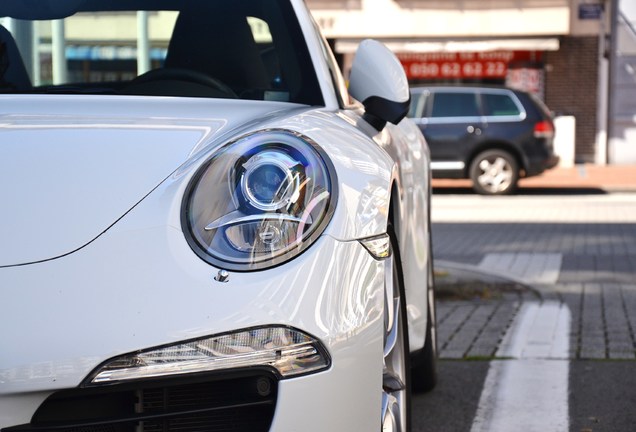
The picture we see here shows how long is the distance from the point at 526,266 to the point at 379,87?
22.0ft

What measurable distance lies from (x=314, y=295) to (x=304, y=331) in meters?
0.08

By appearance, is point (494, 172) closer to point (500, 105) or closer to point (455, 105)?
point (500, 105)

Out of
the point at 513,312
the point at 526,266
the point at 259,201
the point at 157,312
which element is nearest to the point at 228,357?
the point at 157,312

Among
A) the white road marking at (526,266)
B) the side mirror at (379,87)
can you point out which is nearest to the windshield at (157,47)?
the side mirror at (379,87)

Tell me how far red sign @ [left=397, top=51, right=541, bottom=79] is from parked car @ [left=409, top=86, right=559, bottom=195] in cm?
753

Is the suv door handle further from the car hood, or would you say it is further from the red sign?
the car hood

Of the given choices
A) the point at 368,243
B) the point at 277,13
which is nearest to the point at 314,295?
the point at 368,243

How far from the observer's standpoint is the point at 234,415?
7.83 feet

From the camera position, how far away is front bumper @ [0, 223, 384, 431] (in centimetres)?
225

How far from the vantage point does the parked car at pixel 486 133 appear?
777 inches

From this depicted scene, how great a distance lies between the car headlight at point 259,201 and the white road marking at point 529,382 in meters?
1.96

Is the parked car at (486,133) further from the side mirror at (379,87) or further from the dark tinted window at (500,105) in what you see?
the side mirror at (379,87)

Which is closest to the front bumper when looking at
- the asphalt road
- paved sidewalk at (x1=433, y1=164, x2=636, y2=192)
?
the asphalt road

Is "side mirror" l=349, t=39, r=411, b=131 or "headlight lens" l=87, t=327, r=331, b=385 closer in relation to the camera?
"headlight lens" l=87, t=327, r=331, b=385
